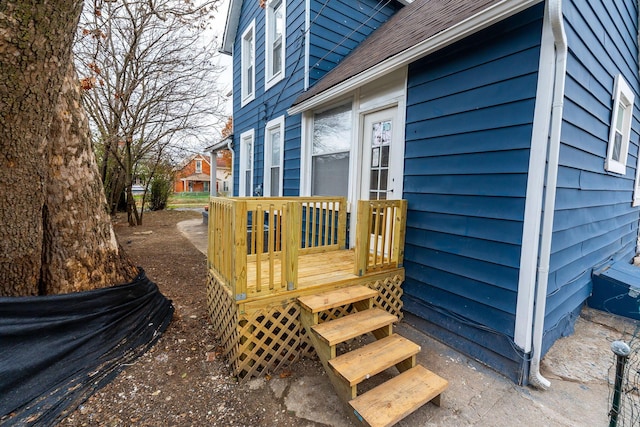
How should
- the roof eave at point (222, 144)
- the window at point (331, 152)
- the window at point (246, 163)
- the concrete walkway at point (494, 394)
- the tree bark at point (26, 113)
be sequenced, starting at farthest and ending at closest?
the roof eave at point (222, 144) < the window at point (246, 163) < the window at point (331, 152) < the concrete walkway at point (494, 394) < the tree bark at point (26, 113)

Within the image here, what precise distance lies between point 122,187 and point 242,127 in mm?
6660

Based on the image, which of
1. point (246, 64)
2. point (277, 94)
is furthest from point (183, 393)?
point (246, 64)

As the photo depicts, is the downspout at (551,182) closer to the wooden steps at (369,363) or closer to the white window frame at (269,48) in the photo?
the wooden steps at (369,363)

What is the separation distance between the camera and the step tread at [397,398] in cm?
165

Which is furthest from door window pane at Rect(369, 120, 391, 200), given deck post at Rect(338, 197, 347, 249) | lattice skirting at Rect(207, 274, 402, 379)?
lattice skirting at Rect(207, 274, 402, 379)

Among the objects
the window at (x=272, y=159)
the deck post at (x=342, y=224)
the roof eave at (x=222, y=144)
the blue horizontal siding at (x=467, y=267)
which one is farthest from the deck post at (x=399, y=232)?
the roof eave at (x=222, y=144)

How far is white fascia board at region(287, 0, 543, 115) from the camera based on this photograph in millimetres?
2000

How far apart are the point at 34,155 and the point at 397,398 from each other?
2821mm

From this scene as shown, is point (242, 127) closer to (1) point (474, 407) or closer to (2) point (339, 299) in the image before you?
(2) point (339, 299)

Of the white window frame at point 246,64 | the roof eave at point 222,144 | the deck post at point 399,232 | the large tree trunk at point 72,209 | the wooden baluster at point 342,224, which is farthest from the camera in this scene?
the roof eave at point 222,144

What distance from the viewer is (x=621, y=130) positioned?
3881 millimetres

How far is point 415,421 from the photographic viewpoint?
5.94 feet

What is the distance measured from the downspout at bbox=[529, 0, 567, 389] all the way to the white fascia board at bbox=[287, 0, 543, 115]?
236 millimetres

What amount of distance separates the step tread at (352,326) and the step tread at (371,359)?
0.37ft
